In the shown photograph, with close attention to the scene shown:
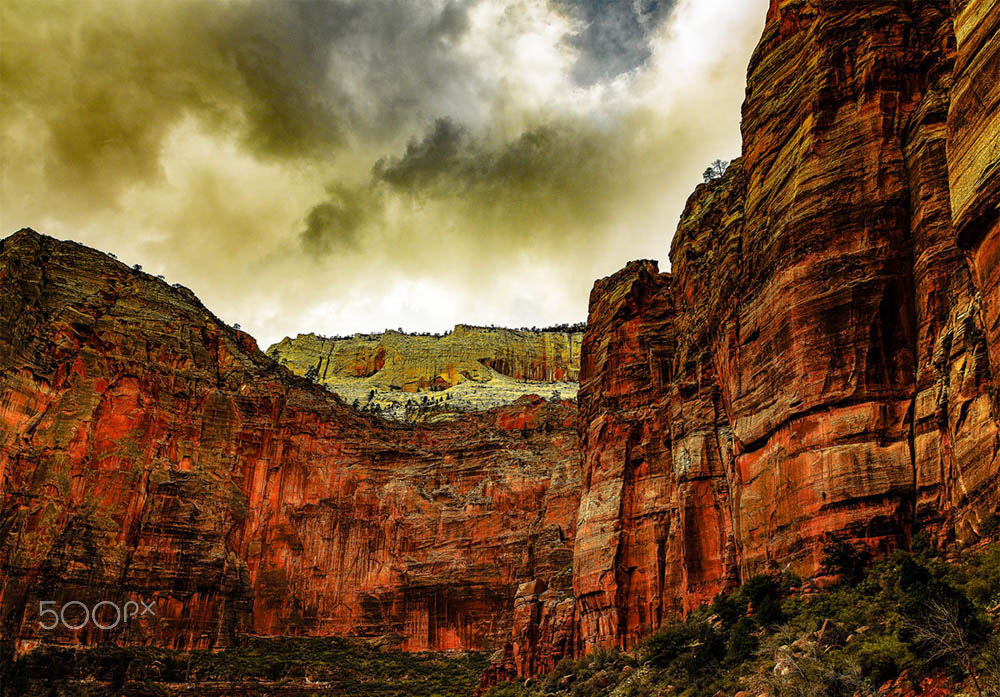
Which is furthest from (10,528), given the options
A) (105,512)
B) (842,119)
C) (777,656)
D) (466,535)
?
(842,119)

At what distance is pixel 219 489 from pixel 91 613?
15.1 m

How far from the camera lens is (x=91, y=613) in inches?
2576

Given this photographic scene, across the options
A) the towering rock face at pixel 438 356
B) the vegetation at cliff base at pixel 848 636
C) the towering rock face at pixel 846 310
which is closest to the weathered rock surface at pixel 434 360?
the towering rock face at pixel 438 356

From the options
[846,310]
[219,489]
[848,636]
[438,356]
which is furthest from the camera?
[438,356]

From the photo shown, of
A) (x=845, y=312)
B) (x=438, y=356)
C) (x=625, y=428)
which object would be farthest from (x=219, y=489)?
(x=438, y=356)

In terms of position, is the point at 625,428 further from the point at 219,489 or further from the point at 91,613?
the point at 91,613

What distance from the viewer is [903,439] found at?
92.9ft

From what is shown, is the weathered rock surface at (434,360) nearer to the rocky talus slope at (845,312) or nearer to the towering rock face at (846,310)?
the rocky talus slope at (845,312)

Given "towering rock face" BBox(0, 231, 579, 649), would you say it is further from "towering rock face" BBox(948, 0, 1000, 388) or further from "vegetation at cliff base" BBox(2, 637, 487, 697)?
"towering rock face" BBox(948, 0, 1000, 388)

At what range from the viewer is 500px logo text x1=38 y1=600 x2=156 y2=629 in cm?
6356

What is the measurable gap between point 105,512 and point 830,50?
208 feet

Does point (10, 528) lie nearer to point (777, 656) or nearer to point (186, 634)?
point (186, 634)

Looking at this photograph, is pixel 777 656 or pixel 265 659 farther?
pixel 265 659

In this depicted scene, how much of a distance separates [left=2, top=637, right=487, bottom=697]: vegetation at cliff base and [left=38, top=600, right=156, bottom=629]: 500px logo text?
7.68ft
